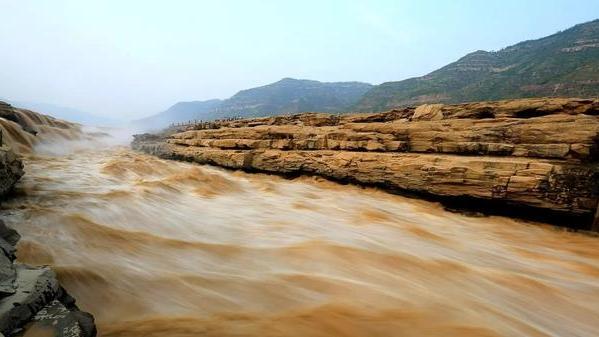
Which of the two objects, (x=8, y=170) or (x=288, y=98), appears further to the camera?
(x=288, y=98)

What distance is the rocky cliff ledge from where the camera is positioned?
5316 millimetres

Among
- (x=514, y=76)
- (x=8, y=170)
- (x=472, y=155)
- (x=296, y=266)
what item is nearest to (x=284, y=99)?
(x=514, y=76)

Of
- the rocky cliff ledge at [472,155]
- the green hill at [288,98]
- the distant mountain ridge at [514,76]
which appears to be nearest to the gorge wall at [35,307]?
the rocky cliff ledge at [472,155]

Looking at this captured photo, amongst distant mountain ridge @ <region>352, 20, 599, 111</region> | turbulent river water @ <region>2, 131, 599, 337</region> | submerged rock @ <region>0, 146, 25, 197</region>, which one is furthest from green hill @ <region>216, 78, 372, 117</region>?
submerged rock @ <region>0, 146, 25, 197</region>

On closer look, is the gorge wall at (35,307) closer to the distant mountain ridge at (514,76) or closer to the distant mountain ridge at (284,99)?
the distant mountain ridge at (514,76)

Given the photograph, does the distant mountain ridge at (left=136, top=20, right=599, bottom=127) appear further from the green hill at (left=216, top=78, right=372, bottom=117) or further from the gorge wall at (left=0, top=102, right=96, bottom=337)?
the green hill at (left=216, top=78, right=372, bottom=117)

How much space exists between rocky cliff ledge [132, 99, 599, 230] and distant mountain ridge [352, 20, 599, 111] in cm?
3487

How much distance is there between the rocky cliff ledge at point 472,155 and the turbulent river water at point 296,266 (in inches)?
17.7

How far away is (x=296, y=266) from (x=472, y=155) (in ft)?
15.4

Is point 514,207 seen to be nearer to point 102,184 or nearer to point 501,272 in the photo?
point 501,272

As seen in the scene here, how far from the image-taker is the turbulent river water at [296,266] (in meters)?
2.37

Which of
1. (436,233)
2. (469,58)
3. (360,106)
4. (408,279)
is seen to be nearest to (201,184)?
(436,233)

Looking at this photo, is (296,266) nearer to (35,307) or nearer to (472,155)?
(35,307)

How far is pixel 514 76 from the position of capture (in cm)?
5400
